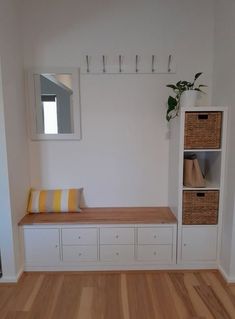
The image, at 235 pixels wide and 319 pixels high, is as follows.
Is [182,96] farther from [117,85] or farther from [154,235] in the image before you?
[154,235]

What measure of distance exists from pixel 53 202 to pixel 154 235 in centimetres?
103

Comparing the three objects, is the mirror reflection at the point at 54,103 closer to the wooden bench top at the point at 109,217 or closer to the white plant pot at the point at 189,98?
the wooden bench top at the point at 109,217

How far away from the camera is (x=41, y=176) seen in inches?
105

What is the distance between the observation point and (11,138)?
7.17 ft

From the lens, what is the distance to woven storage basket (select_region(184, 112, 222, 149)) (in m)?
2.21

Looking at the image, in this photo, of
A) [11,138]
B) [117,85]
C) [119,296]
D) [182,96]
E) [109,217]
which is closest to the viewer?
[119,296]

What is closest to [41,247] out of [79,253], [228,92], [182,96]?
[79,253]

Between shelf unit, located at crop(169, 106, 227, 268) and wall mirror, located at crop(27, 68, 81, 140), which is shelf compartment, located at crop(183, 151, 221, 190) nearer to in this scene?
shelf unit, located at crop(169, 106, 227, 268)

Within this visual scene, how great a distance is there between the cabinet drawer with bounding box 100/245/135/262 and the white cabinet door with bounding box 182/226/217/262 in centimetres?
50

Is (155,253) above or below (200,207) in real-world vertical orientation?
below

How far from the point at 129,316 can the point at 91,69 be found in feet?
7.10

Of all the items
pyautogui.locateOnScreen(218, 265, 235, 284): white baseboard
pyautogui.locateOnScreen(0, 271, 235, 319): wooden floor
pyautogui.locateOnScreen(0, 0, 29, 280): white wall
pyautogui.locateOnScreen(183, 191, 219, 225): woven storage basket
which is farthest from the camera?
pyautogui.locateOnScreen(183, 191, 219, 225): woven storage basket

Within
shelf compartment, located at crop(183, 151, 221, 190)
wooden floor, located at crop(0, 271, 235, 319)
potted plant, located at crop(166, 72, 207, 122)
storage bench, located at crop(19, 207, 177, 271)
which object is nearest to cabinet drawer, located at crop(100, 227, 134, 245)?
storage bench, located at crop(19, 207, 177, 271)

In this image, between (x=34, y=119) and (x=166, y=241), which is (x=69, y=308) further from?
(x=34, y=119)
